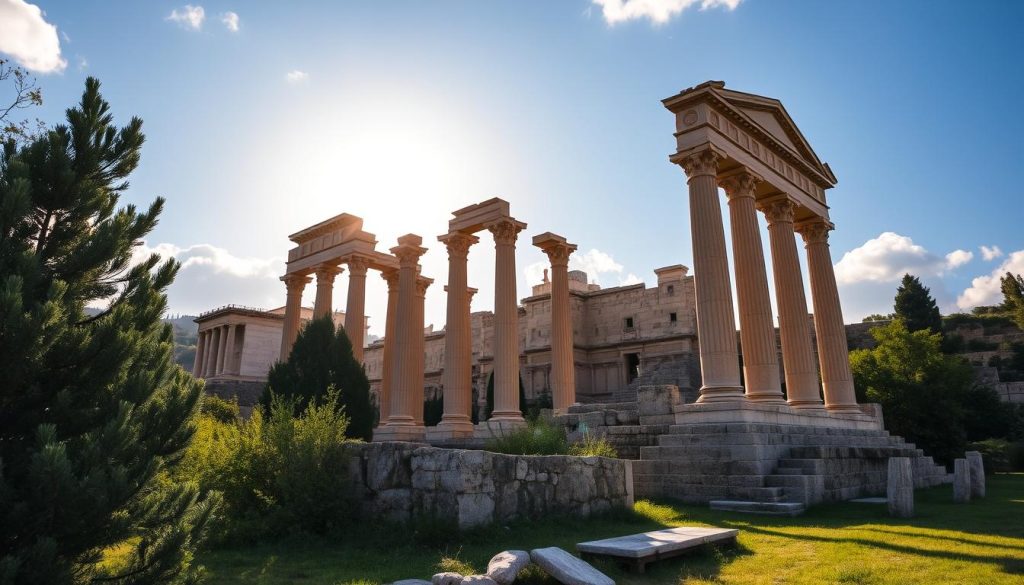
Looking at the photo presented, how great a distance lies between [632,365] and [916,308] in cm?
2840

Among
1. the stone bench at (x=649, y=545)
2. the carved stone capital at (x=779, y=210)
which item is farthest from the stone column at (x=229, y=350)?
the stone bench at (x=649, y=545)

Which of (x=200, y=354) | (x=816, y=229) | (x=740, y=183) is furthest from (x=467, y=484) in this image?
(x=200, y=354)

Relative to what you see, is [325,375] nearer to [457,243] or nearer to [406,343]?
[406,343]

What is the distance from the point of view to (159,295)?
17.0 ft

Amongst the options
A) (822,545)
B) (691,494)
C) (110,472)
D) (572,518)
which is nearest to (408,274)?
(691,494)

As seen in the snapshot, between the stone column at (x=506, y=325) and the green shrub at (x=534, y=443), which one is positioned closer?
the green shrub at (x=534, y=443)

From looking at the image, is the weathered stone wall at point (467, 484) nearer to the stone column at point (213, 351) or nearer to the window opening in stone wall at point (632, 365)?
the window opening in stone wall at point (632, 365)

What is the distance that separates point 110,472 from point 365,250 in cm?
2725

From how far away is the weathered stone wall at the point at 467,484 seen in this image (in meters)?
9.13

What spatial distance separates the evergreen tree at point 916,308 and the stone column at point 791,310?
40065 millimetres

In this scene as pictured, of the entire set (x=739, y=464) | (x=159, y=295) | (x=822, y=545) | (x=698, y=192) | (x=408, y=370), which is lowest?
(x=822, y=545)

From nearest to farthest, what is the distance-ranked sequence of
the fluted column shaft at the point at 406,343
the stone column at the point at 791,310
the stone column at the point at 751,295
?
the stone column at the point at 751,295 < the stone column at the point at 791,310 < the fluted column shaft at the point at 406,343

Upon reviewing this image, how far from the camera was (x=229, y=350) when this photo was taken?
60469 millimetres

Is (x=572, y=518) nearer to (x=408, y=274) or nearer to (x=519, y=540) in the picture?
(x=519, y=540)
